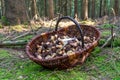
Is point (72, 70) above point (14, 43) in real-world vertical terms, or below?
below

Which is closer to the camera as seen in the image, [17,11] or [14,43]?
[14,43]

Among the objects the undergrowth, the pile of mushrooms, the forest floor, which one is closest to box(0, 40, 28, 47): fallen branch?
the forest floor

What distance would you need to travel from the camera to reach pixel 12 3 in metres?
6.93

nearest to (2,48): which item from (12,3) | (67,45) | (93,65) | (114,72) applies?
(67,45)

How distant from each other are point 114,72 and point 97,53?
25.1 inches

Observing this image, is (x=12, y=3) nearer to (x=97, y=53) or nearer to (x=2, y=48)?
(x=2, y=48)

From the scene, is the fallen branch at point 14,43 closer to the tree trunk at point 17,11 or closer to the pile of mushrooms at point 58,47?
the pile of mushrooms at point 58,47

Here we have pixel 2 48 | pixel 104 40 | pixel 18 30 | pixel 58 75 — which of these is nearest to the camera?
pixel 58 75

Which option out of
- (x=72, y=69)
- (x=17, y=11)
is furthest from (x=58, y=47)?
(x=17, y=11)

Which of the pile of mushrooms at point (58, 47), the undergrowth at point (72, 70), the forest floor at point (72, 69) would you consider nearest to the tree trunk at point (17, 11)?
the forest floor at point (72, 69)

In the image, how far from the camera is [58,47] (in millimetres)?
3557

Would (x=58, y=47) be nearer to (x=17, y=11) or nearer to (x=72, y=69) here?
(x=72, y=69)

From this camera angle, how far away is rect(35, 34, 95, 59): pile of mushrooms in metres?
3.41

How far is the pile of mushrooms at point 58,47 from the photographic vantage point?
3411mm
